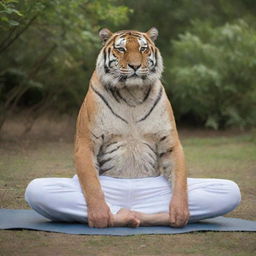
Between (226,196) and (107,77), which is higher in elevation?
(107,77)

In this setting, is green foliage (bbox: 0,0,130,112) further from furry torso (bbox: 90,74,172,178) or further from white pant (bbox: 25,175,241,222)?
white pant (bbox: 25,175,241,222)

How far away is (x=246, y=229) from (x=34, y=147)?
6709 mm

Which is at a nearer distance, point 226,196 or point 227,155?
point 226,196

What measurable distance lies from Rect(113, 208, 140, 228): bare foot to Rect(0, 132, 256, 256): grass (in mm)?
223

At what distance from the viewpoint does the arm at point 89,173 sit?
17.0 ft

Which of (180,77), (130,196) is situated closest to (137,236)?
(130,196)

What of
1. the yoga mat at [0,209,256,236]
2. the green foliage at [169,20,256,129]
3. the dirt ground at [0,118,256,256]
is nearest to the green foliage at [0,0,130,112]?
the dirt ground at [0,118,256,256]

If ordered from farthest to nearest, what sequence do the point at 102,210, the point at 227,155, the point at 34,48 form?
the point at 34,48
the point at 227,155
the point at 102,210

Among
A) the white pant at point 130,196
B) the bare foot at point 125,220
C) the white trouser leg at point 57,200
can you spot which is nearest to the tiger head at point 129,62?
the white pant at point 130,196

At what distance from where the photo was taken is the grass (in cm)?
468

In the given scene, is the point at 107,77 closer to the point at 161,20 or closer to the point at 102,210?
the point at 102,210

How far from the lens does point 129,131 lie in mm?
5398

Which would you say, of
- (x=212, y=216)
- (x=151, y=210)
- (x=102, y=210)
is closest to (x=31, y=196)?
(x=102, y=210)

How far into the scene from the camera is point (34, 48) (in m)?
13.9
